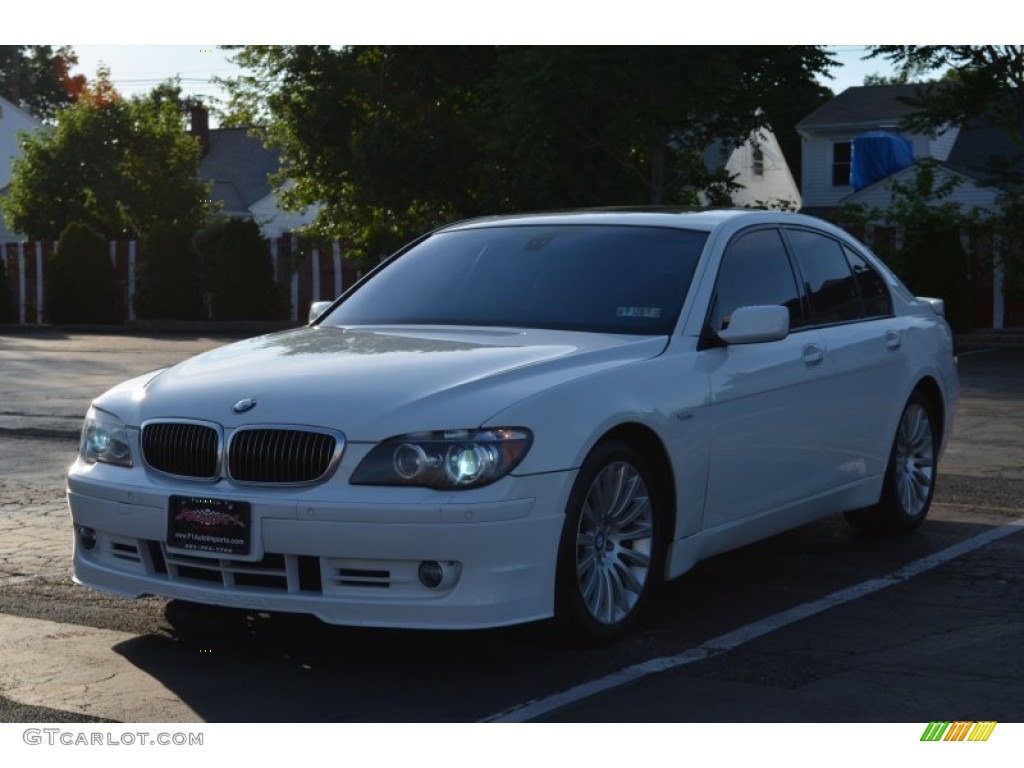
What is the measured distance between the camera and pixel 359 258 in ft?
110

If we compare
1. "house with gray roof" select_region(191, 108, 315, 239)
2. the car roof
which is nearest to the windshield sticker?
the car roof

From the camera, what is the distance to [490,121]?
30.8 meters

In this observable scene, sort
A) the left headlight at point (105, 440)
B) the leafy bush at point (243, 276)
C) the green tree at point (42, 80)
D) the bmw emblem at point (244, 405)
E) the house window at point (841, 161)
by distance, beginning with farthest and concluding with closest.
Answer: the green tree at point (42, 80) → the house window at point (841, 161) → the leafy bush at point (243, 276) → the left headlight at point (105, 440) → the bmw emblem at point (244, 405)

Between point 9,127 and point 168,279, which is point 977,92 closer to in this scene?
point 168,279

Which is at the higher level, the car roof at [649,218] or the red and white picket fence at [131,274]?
the car roof at [649,218]

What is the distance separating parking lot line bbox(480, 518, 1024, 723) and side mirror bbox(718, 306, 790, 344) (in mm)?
1096

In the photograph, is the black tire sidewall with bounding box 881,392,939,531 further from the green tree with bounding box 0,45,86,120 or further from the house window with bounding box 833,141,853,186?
the green tree with bounding box 0,45,86,120

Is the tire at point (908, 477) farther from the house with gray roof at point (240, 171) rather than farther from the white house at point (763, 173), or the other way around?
the house with gray roof at point (240, 171)

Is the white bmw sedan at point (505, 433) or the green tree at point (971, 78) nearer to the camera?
the white bmw sedan at point (505, 433)

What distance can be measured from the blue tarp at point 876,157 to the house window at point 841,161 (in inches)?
133

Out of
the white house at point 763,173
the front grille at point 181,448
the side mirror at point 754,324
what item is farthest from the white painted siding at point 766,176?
the front grille at point 181,448

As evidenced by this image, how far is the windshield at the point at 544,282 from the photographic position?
266 inches

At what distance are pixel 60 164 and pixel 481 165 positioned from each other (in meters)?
19.4

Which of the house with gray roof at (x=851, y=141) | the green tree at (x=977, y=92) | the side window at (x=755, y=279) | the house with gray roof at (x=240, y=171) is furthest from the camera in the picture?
the house with gray roof at (x=240, y=171)
